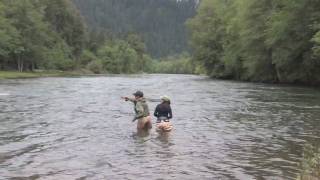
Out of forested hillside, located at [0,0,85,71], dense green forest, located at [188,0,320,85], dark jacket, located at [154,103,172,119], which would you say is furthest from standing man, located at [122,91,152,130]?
forested hillside, located at [0,0,85,71]

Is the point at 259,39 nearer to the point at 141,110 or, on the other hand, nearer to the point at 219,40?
the point at 219,40

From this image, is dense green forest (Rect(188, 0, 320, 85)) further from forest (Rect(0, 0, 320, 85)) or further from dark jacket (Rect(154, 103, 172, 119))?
dark jacket (Rect(154, 103, 172, 119))

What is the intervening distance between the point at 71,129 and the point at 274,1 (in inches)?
1952

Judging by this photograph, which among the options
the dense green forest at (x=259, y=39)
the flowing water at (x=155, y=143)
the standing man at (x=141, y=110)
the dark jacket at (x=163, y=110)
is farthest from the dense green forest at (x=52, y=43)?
the dark jacket at (x=163, y=110)

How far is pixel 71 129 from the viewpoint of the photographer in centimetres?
2438

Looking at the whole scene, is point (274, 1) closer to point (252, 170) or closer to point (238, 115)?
point (238, 115)

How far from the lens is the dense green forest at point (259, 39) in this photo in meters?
59.6

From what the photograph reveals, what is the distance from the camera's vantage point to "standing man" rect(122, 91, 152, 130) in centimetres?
2328

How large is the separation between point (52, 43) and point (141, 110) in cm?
12102

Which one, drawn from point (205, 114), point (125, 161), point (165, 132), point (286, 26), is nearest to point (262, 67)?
point (286, 26)

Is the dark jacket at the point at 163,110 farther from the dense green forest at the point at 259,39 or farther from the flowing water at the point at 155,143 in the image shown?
the dense green forest at the point at 259,39

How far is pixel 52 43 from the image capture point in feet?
461

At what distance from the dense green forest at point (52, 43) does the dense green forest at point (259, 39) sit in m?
36.4

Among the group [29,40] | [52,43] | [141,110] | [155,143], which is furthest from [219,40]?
[155,143]
